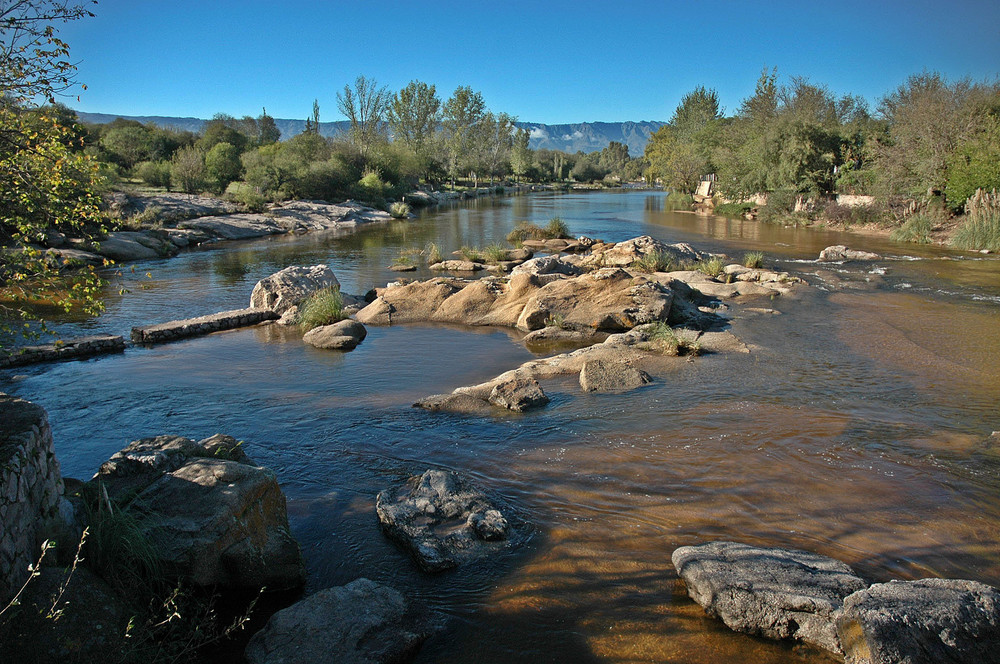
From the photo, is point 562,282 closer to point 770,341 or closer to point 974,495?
point 770,341

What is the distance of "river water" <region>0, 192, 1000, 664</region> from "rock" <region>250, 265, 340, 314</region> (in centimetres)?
154

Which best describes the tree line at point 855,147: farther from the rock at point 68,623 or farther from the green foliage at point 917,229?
the rock at point 68,623

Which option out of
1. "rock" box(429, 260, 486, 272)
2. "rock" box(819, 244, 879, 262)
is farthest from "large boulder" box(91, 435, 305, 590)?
"rock" box(819, 244, 879, 262)

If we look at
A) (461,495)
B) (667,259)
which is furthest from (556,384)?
(667,259)

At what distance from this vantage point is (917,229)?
27.5 metres

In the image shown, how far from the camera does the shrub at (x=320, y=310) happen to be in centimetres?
1402

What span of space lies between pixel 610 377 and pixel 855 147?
3680 centimetres

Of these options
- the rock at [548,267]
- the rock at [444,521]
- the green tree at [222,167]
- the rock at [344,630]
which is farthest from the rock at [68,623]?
the green tree at [222,167]

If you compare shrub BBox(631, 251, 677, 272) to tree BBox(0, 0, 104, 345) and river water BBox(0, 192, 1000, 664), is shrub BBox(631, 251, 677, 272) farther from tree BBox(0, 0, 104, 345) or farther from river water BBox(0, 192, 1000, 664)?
tree BBox(0, 0, 104, 345)

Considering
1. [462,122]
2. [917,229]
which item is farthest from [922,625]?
[462,122]

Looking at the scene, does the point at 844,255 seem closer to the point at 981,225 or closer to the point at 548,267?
the point at 981,225

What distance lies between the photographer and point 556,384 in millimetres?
9477

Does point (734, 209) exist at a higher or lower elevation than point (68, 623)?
higher

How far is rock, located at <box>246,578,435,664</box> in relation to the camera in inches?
150
